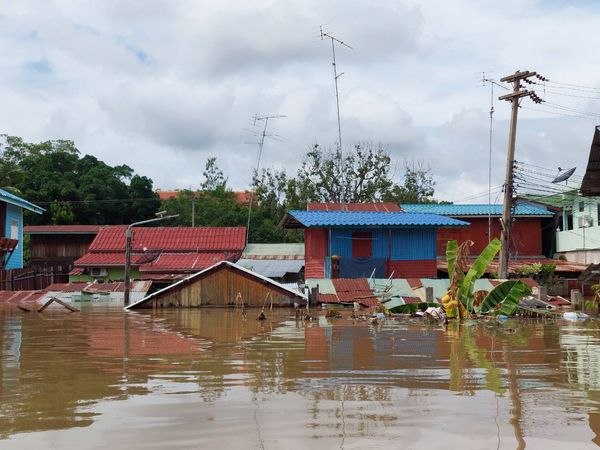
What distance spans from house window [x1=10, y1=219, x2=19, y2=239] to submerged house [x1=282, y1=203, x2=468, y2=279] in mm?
16289

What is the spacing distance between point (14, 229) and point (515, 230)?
89.8ft

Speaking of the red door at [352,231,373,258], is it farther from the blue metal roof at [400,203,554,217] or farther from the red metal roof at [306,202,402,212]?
the blue metal roof at [400,203,554,217]

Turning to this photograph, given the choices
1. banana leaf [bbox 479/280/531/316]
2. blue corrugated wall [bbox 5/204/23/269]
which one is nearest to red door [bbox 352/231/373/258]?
banana leaf [bbox 479/280/531/316]

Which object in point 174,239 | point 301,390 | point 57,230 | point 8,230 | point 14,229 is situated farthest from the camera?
point 57,230

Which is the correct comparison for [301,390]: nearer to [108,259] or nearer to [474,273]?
[474,273]

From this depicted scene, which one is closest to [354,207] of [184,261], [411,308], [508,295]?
[184,261]

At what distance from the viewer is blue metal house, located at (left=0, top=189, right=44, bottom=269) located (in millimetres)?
34656

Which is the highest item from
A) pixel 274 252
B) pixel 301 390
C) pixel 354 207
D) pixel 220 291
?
pixel 354 207

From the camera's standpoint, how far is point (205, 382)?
9.17 meters

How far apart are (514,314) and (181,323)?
10175mm

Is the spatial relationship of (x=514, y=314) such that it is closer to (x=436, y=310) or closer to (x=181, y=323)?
(x=436, y=310)

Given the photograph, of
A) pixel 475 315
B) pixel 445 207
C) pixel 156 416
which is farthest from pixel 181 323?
pixel 445 207

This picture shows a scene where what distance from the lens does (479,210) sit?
125 feet

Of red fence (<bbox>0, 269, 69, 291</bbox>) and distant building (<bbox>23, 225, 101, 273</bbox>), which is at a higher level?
distant building (<bbox>23, 225, 101, 273</bbox>)
